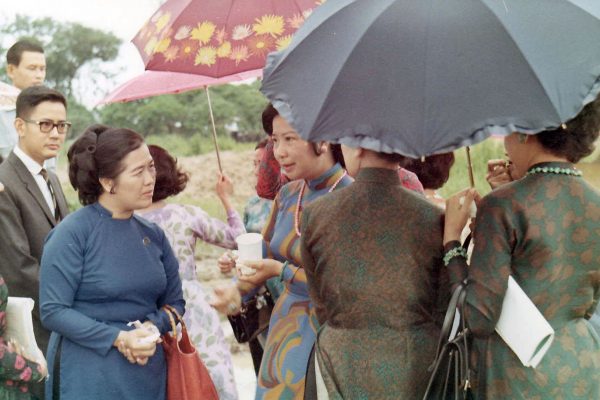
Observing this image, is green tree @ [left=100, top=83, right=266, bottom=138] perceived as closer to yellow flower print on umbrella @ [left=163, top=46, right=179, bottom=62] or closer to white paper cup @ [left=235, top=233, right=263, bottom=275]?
yellow flower print on umbrella @ [left=163, top=46, right=179, bottom=62]

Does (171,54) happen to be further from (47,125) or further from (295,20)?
(47,125)

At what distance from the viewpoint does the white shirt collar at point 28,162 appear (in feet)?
11.5

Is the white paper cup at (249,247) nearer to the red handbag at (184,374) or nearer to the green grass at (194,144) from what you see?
the red handbag at (184,374)

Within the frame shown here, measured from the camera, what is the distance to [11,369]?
2.56m

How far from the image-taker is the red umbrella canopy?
3.07m

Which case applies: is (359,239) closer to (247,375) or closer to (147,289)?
(147,289)

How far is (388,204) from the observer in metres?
2.16

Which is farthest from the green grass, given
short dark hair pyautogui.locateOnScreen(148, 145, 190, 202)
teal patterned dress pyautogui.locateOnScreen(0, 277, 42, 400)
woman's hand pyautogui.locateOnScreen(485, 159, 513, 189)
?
teal patterned dress pyautogui.locateOnScreen(0, 277, 42, 400)

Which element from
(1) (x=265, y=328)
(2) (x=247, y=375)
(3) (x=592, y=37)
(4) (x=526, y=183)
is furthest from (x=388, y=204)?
(2) (x=247, y=375)

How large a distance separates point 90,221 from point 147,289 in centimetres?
34

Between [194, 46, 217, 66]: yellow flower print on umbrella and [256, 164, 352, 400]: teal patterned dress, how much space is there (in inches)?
28.7

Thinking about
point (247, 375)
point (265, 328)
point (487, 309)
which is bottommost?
point (247, 375)

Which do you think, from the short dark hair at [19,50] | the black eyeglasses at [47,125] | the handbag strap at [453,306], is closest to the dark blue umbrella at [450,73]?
the handbag strap at [453,306]

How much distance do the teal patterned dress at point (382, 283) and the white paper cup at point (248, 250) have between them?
468mm
